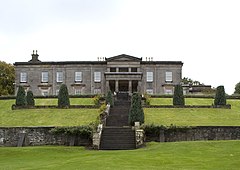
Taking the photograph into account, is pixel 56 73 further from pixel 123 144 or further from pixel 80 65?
pixel 123 144

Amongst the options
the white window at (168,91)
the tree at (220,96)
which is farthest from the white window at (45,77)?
the tree at (220,96)

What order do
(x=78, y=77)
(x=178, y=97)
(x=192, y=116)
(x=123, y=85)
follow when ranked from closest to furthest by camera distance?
(x=192, y=116)
(x=178, y=97)
(x=123, y=85)
(x=78, y=77)

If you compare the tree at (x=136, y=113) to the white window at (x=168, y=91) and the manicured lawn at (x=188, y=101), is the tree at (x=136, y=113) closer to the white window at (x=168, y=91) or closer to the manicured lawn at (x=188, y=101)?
the manicured lawn at (x=188, y=101)

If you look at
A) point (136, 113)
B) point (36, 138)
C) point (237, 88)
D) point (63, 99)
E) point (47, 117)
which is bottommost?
point (36, 138)

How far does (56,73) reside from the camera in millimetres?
76938

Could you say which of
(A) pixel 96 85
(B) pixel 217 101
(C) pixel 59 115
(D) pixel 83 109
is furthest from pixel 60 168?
(A) pixel 96 85

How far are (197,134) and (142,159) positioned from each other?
13345 mm

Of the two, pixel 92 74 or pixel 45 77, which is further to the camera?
pixel 45 77

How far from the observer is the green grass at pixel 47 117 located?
4125 cm

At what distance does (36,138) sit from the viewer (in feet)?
111

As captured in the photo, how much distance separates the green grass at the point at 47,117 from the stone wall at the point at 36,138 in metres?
5.81

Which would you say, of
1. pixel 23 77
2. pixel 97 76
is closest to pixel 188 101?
pixel 97 76

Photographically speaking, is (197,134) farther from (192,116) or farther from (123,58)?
(123,58)

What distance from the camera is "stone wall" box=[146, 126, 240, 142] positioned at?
33.7m
